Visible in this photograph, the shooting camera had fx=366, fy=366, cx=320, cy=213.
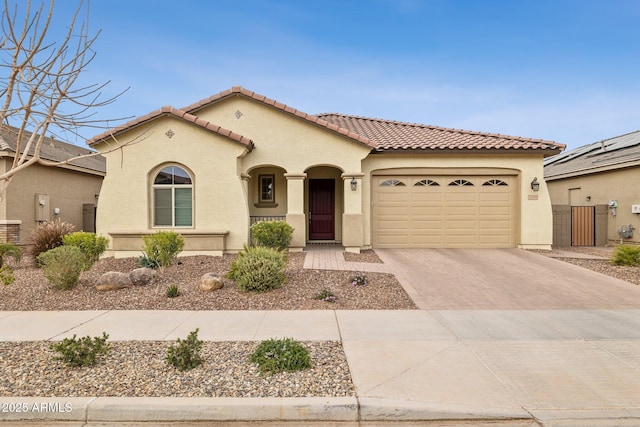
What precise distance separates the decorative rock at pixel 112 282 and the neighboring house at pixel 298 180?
3.71m

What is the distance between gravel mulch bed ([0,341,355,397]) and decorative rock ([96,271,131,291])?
311 centimetres

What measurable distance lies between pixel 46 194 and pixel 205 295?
40.2 feet

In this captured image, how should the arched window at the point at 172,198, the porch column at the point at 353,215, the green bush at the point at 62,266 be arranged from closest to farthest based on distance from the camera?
the green bush at the point at 62,266, the arched window at the point at 172,198, the porch column at the point at 353,215

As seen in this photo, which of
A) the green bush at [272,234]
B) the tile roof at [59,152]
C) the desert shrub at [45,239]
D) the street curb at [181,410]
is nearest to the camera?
the street curb at [181,410]

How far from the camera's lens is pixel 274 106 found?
12.7 m

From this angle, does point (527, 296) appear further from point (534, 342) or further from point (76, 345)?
point (76, 345)

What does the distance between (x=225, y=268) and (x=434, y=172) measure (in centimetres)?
825

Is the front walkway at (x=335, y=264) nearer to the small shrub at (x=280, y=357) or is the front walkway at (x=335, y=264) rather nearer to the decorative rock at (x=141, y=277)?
the decorative rock at (x=141, y=277)

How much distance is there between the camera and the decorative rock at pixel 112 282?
7605mm

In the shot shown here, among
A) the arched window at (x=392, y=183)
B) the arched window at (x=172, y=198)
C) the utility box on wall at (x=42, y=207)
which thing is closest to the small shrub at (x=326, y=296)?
the arched window at (x=172, y=198)

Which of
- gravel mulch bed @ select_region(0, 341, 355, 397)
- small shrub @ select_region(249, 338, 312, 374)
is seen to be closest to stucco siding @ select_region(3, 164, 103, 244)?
gravel mulch bed @ select_region(0, 341, 355, 397)

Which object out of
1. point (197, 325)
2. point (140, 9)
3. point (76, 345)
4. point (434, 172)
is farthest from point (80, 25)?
point (434, 172)

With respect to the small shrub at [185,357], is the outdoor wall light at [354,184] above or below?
above

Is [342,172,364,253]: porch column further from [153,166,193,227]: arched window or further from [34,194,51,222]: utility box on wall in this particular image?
[34,194,51,222]: utility box on wall
